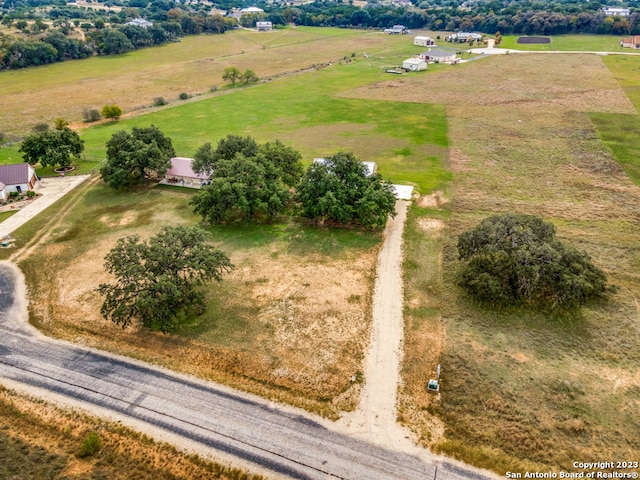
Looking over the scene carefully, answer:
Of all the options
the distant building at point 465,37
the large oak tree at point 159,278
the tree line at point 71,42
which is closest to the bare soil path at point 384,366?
the large oak tree at point 159,278

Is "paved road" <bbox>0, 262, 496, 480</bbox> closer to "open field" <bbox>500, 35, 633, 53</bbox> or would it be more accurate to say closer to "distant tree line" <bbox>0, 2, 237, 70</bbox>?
"distant tree line" <bbox>0, 2, 237, 70</bbox>

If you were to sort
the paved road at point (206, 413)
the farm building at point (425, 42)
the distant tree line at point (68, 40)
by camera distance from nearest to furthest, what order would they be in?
the paved road at point (206, 413) → the distant tree line at point (68, 40) → the farm building at point (425, 42)

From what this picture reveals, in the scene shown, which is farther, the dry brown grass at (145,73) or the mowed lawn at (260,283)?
the dry brown grass at (145,73)

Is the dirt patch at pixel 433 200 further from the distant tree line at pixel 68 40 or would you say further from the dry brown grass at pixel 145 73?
the distant tree line at pixel 68 40

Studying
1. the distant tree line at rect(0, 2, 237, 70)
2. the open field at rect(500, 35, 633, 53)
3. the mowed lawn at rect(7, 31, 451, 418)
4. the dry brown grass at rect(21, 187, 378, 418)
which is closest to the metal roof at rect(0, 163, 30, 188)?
the mowed lawn at rect(7, 31, 451, 418)

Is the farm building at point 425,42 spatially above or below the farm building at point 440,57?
above

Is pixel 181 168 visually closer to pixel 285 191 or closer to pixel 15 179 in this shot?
pixel 285 191

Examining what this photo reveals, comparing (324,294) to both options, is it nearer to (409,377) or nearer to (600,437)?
(409,377)
